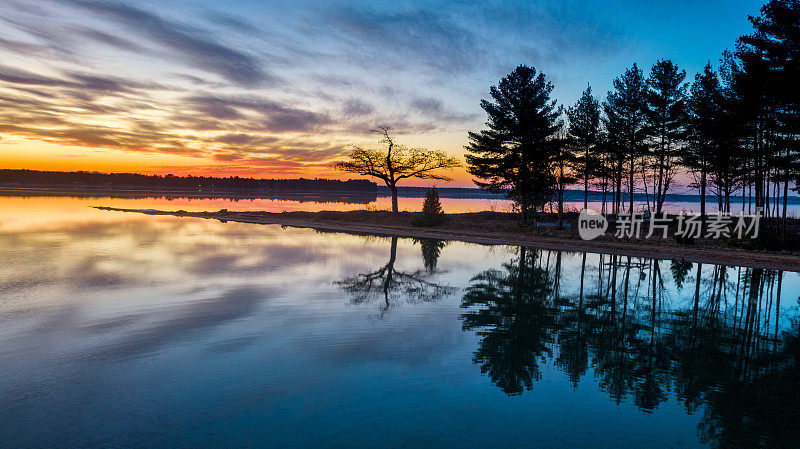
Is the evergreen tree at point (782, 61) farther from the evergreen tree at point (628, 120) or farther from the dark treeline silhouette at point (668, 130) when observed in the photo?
the evergreen tree at point (628, 120)

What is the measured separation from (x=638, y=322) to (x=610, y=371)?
393cm

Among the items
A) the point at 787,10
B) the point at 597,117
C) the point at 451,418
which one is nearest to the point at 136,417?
the point at 451,418

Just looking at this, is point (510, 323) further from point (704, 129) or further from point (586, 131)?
point (586, 131)

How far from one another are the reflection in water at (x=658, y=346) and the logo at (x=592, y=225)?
50.6 ft

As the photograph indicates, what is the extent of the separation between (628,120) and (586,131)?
13.7ft

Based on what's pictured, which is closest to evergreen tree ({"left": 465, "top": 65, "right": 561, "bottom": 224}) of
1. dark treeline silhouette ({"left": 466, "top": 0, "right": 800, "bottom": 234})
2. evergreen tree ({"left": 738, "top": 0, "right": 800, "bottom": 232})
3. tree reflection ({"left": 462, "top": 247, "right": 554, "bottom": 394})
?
dark treeline silhouette ({"left": 466, "top": 0, "right": 800, "bottom": 234})

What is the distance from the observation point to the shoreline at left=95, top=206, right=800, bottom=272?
71.5 ft

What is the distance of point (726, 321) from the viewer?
37.4 ft

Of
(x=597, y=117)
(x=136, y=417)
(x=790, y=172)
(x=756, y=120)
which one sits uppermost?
(x=597, y=117)

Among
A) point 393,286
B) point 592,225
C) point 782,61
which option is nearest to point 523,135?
point 592,225

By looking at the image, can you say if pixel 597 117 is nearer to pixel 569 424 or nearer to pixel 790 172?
pixel 790 172

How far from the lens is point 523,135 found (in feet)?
124

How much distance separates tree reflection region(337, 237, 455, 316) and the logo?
58.5 ft

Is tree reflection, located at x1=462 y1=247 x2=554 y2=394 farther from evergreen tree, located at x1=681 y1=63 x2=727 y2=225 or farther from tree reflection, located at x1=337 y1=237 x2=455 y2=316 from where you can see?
evergreen tree, located at x1=681 y1=63 x2=727 y2=225
